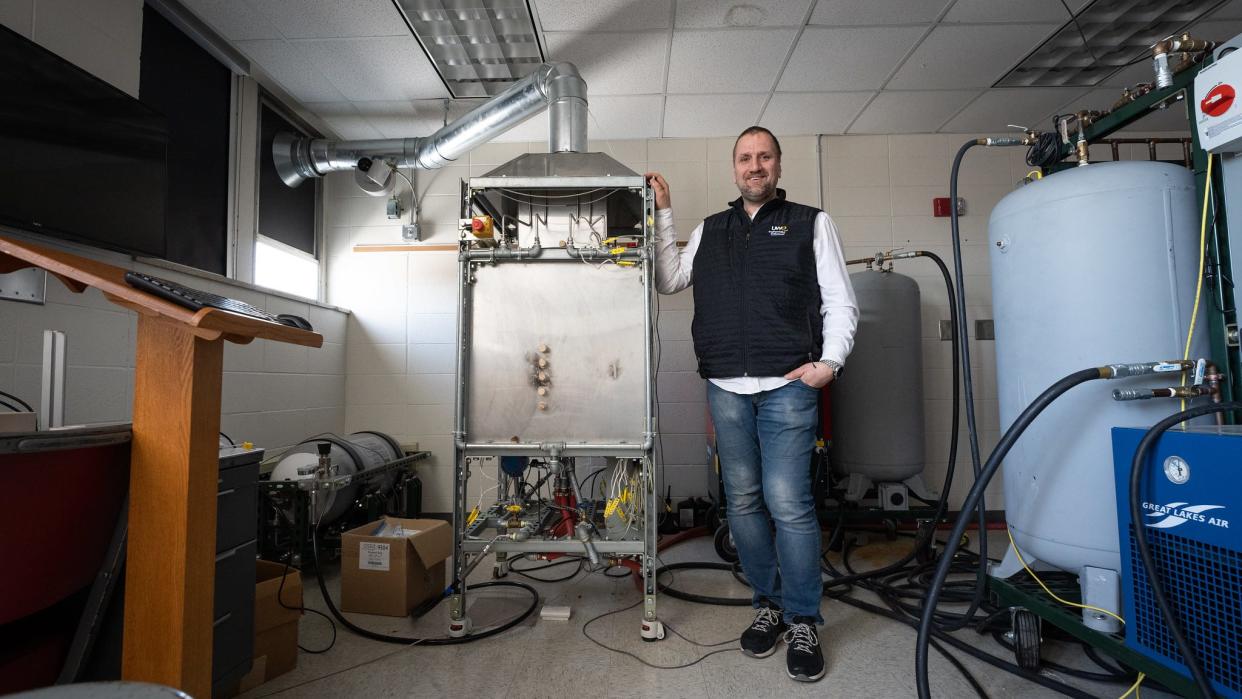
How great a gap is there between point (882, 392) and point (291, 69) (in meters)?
3.44

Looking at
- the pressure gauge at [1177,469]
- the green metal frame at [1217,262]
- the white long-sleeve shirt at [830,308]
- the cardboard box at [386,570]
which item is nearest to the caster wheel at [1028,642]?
the pressure gauge at [1177,469]

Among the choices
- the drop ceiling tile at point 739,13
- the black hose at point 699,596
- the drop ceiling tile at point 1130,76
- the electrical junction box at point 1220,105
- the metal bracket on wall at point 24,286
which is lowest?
the black hose at point 699,596

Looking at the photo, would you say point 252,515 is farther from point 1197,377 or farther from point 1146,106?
point 1146,106

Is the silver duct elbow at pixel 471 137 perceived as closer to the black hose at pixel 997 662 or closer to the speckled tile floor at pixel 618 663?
the speckled tile floor at pixel 618 663

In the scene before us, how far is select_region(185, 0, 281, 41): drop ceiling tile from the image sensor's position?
2242 mm

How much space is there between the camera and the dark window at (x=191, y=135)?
2250 mm

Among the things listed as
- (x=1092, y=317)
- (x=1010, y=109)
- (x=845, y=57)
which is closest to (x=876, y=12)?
(x=845, y=57)

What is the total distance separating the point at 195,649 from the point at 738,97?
3181 mm

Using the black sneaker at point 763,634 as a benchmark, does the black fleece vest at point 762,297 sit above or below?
above

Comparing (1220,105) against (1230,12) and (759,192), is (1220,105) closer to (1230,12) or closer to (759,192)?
(759,192)

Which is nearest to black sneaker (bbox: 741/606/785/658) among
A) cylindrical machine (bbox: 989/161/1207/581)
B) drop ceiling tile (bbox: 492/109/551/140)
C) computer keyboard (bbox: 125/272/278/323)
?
cylindrical machine (bbox: 989/161/1207/581)

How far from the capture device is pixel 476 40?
2.52 metres

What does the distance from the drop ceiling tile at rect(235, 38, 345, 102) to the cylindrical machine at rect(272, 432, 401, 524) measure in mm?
1876

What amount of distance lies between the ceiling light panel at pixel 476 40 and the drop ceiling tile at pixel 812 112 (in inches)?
55.2
